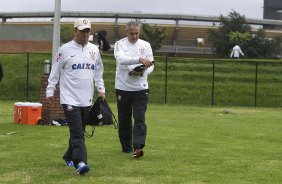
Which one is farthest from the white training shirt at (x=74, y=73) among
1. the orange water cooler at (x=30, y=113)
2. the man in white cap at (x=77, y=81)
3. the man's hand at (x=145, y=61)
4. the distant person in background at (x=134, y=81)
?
the orange water cooler at (x=30, y=113)

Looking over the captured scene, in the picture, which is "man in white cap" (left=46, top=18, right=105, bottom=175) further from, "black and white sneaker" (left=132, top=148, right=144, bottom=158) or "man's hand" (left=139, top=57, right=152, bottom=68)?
"black and white sneaker" (left=132, top=148, right=144, bottom=158)

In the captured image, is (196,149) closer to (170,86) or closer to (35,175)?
(35,175)

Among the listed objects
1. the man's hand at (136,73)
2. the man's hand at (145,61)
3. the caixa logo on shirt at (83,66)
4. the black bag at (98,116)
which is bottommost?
the black bag at (98,116)

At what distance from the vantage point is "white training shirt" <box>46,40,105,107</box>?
7.25 m

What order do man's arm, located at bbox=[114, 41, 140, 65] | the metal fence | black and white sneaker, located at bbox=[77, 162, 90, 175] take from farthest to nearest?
the metal fence → man's arm, located at bbox=[114, 41, 140, 65] → black and white sneaker, located at bbox=[77, 162, 90, 175]

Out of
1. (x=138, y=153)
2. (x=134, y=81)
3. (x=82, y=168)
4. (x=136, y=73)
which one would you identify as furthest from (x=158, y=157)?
(x=82, y=168)

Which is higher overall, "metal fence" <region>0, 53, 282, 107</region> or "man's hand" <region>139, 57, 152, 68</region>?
"man's hand" <region>139, 57, 152, 68</region>

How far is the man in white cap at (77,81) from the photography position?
711 centimetres

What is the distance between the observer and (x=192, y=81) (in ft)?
106

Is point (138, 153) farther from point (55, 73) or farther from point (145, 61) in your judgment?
point (55, 73)

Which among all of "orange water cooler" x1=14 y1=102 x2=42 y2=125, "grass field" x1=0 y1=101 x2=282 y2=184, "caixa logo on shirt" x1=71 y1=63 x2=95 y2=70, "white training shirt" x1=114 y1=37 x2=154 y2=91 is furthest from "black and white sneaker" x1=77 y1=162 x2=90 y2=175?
"orange water cooler" x1=14 y1=102 x2=42 y2=125

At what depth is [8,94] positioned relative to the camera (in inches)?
1120

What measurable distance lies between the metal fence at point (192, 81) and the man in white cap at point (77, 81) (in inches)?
801

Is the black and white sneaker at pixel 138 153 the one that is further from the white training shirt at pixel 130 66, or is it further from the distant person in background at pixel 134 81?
the white training shirt at pixel 130 66
